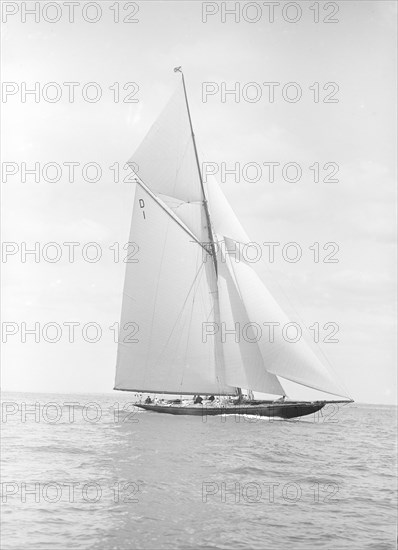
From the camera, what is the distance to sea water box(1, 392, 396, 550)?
1191 centimetres

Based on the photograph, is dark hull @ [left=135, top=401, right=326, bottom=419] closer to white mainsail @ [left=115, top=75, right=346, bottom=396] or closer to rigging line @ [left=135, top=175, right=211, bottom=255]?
white mainsail @ [left=115, top=75, right=346, bottom=396]

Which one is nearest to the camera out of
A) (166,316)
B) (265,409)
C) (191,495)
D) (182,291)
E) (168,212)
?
(191,495)

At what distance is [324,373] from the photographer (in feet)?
118

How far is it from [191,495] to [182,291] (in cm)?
2602

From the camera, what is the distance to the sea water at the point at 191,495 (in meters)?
11.9

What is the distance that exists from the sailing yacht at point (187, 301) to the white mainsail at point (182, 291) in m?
0.06

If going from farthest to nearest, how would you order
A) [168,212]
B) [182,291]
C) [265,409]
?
[168,212], [182,291], [265,409]

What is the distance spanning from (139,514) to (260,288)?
26531mm

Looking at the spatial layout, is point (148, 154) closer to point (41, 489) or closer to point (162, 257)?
point (162, 257)

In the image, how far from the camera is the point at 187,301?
4103 centimetres

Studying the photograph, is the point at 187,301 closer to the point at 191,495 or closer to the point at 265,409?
the point at 265,409

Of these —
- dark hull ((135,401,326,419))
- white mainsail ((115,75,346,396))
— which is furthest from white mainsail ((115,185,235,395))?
dark hull ((135,401,326,419))

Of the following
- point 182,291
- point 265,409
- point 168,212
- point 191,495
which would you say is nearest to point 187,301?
point 182,291

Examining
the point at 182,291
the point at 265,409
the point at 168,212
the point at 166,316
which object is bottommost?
the point at 265,409
